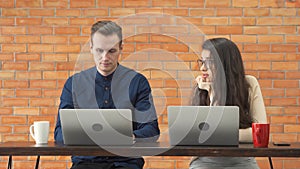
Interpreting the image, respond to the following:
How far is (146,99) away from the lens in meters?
3.16

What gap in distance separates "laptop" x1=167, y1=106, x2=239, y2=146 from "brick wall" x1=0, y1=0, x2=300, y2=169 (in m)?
1.78

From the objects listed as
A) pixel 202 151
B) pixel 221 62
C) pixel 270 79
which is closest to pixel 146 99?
pixel 221 62

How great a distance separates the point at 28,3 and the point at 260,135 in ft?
8.16

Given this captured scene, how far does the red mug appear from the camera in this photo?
248 centimetres

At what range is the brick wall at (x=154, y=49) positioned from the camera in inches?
168

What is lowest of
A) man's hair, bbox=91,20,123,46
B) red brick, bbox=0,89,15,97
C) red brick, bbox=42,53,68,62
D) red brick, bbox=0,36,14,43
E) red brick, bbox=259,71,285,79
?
red brick, bbox=0,89,15,97

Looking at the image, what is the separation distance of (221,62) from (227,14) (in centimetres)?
130

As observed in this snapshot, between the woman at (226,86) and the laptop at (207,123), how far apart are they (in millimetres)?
481

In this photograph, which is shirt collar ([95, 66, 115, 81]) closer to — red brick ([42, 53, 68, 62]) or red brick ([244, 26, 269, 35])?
red brick ([42, 53, 68, 62])

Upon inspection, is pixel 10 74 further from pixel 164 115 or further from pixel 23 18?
pixel 164 115

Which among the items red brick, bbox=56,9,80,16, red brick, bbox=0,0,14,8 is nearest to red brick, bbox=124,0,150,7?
red brick, bbox=56,9,80,16

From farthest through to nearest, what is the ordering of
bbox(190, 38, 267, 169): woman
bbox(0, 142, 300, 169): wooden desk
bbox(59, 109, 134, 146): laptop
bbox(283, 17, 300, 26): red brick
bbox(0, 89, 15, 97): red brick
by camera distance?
bbox(0, 89, 15, 97): red brick → bbox(283, 17, 300, 26): red brick → bbox(190, 38, 267, 169): woman → bbox(59, 109, 134, 146): laptop → bbox(0, 142, 300, 169): wooden desk

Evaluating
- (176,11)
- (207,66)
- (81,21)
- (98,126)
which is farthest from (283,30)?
(98,126)

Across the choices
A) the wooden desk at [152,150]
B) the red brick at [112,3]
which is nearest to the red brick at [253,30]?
the red brick at [112,3]
